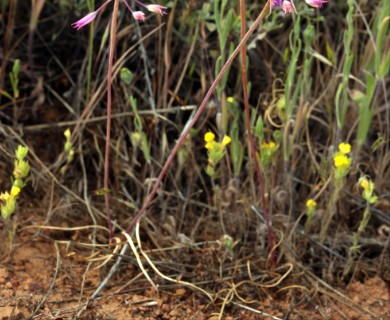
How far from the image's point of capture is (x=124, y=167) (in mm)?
2133

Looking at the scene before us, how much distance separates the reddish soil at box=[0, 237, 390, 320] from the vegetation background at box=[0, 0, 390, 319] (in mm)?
11

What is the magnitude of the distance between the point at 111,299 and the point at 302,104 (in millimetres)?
749

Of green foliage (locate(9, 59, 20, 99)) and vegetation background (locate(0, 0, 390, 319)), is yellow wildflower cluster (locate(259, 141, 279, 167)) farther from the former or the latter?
green foliage (locate(9, 59, 20, 99))

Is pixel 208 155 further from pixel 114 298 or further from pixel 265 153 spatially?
pixel 114 298

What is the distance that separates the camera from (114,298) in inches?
67.2

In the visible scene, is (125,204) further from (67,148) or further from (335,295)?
(335,295)

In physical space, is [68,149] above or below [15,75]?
below

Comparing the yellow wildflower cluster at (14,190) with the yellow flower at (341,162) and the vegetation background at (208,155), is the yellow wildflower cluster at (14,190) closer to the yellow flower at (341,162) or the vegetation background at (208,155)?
the vegetation background at (208,155)

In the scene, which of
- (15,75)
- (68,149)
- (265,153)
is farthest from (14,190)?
(265,153)

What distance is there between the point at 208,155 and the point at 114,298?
45 cm

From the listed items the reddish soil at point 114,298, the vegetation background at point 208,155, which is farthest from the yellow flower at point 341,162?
the reddish soil at point 114,298

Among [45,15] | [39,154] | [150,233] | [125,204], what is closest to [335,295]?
[150,233]

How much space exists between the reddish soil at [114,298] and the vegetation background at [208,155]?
11 millimetres

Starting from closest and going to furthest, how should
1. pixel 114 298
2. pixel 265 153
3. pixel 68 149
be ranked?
pixel 114 298 < pixel 265 153 < pixel 68 149
